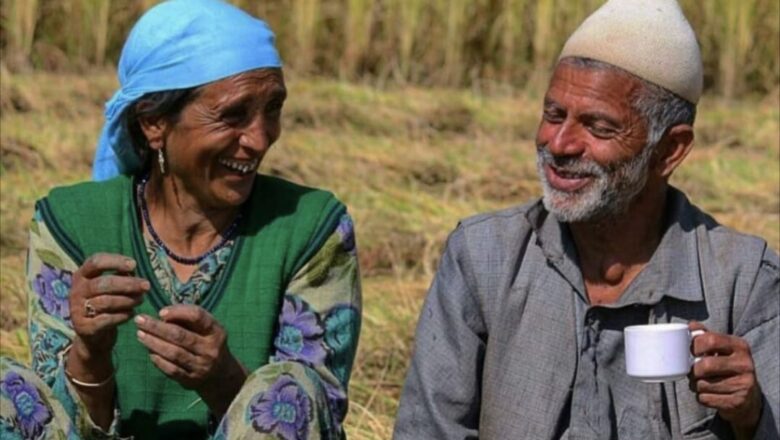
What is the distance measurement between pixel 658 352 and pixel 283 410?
75 cm

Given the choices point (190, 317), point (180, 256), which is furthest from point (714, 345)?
point (180, 256)

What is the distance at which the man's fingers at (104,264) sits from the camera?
3.44 metres

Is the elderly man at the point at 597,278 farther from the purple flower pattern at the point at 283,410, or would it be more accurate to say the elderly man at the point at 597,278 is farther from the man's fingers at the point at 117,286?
the man's fingers at the point at 117,286

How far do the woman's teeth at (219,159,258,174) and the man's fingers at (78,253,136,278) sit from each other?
1.23ft

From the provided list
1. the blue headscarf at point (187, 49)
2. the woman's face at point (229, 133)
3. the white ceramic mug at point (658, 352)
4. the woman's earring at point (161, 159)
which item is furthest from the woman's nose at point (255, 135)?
the white ceramic mug at point (658, 352)

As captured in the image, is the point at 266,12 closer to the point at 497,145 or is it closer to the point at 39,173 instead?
the point at 497,145

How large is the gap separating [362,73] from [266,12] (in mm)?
590

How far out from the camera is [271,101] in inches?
148

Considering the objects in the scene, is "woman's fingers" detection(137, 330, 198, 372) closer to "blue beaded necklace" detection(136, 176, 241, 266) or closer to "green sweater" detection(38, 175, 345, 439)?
"green sweater" detection(38, 175, 345, 439)

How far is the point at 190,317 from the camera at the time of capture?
345 cm

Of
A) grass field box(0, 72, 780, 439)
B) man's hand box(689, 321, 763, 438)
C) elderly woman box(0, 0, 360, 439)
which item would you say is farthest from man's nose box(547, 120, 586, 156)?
grass field box(0, 72, 780, 439)

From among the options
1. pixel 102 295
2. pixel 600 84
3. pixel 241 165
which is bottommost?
pixel 102 295

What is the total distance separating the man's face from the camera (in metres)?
3.47

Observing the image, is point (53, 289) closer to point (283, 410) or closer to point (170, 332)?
point (170, 332)
